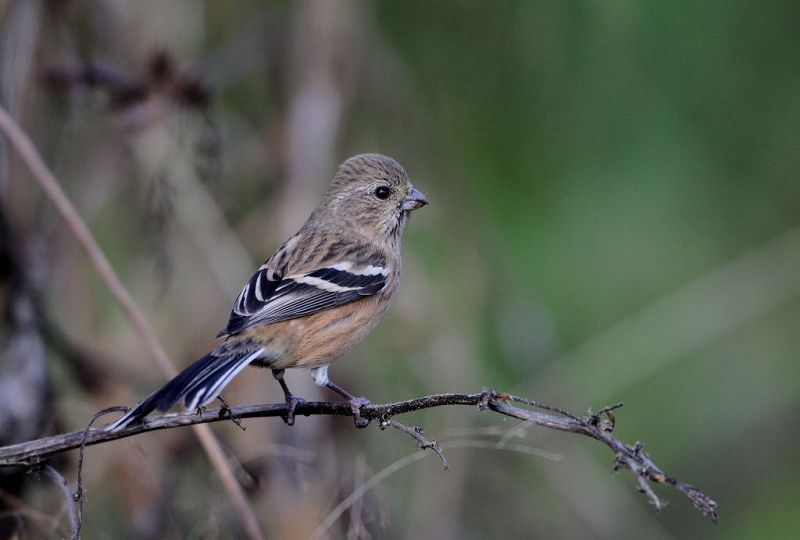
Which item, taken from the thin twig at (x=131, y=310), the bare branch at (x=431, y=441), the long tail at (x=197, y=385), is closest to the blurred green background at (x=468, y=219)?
the thin twig at (x=131, y=310)

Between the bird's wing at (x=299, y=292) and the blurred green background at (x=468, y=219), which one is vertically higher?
the blurred green background at (x=468, y=219)

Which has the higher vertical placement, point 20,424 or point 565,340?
point 565,340

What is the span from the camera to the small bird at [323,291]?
3754mm

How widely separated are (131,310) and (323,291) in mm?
996

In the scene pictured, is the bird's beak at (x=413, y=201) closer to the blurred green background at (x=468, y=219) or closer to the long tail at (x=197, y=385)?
the blurred green background at (x=468, y=219)

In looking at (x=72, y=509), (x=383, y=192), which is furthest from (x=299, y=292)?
(x=72, y=509)

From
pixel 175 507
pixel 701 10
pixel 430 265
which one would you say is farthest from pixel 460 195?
pixel 175 507

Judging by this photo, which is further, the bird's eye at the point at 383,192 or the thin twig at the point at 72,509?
the bird's eye at the point at 383,192

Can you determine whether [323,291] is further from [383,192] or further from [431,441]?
[431,441]

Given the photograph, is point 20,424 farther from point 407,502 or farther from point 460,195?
point 460,195

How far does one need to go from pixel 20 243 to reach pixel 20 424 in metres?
0.99

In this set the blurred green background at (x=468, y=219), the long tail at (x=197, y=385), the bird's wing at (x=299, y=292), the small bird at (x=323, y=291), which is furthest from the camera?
the blurred green background at (x=468, y=219)

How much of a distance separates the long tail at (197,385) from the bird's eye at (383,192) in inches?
57.8

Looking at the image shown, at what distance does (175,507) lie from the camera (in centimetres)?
471
